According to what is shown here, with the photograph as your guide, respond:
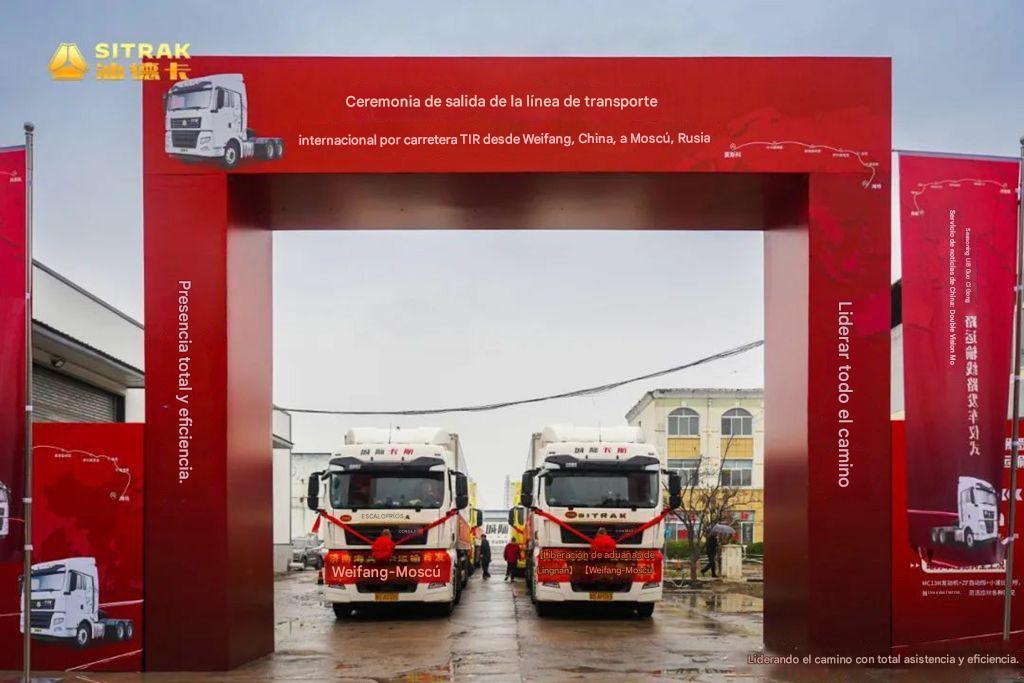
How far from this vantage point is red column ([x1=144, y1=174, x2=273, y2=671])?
43.1 feet

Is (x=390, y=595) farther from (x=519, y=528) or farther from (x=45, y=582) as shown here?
(x=519, y=528)

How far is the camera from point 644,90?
13375 mm

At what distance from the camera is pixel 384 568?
20.5 meters

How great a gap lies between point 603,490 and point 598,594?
5.54ft

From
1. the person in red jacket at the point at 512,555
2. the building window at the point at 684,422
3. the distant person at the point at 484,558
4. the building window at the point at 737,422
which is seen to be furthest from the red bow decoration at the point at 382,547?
the building window at the point at 737,422

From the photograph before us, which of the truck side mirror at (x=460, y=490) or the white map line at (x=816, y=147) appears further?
the truck side mirror at (x=460, y=490)

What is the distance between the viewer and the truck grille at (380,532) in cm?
2041

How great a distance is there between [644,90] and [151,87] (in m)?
5.21

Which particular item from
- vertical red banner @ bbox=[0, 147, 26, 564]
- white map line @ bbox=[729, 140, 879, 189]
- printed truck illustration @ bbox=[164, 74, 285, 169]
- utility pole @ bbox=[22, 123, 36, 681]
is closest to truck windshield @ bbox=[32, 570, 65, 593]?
vertical red banner @ bbox=[0, 147, 26, 564]

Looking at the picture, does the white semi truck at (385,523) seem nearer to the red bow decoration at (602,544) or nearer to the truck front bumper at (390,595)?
the truck front bumper at (390,595)

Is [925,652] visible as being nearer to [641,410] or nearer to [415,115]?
[415,115]

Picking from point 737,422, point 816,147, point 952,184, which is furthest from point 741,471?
point 952,184

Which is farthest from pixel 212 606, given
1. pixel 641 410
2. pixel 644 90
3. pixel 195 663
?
pixel 641 410

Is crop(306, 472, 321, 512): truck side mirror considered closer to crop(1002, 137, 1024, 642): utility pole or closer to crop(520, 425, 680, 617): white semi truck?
crop(520, 425, 680, 617): white semi truck
